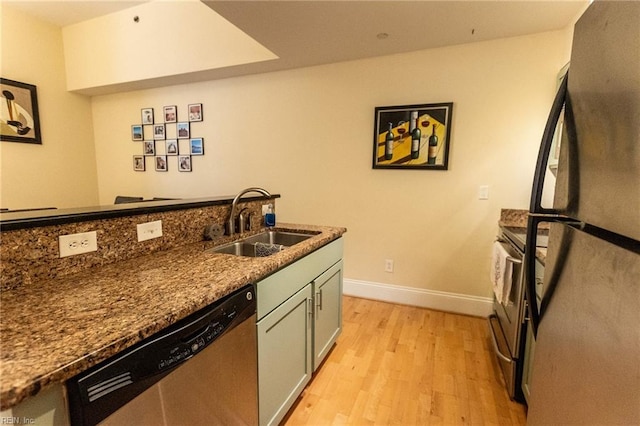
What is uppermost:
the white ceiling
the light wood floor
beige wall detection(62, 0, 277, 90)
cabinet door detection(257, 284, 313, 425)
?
beige wall detection(62, 0, 277, 90)

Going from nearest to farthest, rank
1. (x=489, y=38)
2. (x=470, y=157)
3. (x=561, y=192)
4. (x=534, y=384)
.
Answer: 1. (x=561, y=192)
2. (x=534, y=384)
3. (x=489, y=38)
4. (x=470, y=157)

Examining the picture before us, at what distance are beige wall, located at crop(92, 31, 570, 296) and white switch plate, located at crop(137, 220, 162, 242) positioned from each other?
1864 millimetres

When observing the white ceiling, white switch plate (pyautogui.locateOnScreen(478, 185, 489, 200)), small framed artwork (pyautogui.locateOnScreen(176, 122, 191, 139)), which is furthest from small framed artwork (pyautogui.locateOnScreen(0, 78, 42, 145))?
white switch plate (pyautogui.locateOnScreen(478, 185, 489, 200))

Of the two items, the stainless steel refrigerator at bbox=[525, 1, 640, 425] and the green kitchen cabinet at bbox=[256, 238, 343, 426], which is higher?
the stainless steel refrigerator at bbox=[525, 1, 640, 425]

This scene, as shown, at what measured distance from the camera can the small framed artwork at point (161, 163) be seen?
3.75 meters

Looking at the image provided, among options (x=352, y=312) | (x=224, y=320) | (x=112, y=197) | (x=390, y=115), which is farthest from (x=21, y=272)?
(x=112, y=197)

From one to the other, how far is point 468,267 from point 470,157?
987 mm

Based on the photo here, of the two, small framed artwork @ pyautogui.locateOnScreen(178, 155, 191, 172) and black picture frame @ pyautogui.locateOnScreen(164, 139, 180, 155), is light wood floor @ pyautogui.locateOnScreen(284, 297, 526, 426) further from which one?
black picture frame @ pyautogui.locateOnScreen(164, 139, 180, 155)

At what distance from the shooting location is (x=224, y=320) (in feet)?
3.17

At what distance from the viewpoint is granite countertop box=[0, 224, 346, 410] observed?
1.81 feet

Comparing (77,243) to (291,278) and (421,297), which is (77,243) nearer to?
(291,278)

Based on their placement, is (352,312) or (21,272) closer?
(21,272)

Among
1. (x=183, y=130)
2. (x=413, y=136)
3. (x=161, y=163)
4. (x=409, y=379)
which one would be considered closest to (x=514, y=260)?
(x=409, y=379)

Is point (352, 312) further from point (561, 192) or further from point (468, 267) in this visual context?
point (561, 192)
